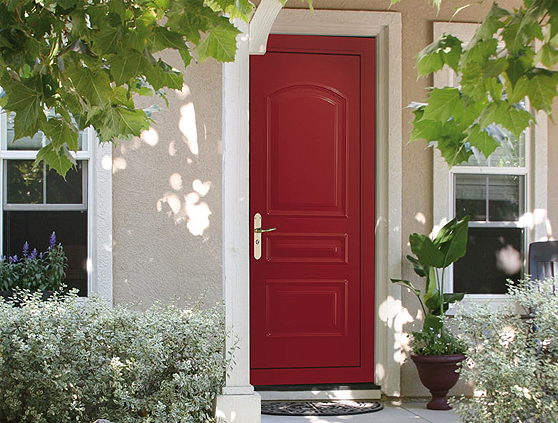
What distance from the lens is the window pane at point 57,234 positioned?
531 centimetres

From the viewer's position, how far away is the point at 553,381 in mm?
4176

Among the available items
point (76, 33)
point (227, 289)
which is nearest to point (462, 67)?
point (76, 33)

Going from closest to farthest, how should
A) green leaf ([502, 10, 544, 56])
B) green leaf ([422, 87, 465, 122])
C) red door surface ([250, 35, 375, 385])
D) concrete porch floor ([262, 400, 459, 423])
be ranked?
green leaf ([502, 10, 544, 56]) → green leaf ([422, 87, 465, 122]) → concrete porch floor ([262, 400, 459, 423]) → red door surface ([250, 35, 375, 385])

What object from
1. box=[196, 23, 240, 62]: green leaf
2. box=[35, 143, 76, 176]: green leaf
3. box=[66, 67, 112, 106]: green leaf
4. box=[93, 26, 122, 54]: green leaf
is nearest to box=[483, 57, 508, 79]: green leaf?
box=[196, 23, 240, 62]: green leaf

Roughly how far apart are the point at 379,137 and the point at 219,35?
3763 mm

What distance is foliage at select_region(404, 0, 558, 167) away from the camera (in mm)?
1618

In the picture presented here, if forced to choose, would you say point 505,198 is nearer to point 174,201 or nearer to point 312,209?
point 312,209

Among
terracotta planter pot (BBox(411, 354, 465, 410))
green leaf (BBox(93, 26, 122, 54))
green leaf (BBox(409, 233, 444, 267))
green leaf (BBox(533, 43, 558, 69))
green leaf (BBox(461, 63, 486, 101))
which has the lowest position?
terracotta planter pot (BBox(411, 354, 465, 410))

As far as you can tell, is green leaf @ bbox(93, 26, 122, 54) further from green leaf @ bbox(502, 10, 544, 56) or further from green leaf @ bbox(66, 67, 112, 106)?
green leaf @ bbox(502, 10, 544, 56)

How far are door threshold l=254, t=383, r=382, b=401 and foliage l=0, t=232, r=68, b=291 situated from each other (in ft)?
5.51

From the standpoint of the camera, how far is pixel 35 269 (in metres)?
5.17

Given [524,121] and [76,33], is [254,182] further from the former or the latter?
[524,121]

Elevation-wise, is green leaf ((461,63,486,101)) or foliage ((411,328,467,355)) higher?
green leaf ((461,63,486,101))

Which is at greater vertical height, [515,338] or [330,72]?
[330,72]
